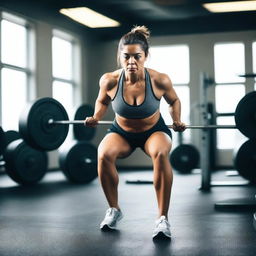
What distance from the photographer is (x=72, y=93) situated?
7.88 m

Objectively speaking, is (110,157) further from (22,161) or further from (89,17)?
(89,17)

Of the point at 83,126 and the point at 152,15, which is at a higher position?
the point at 152,15

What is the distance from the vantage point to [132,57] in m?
2.32

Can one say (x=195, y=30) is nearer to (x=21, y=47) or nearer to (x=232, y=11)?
(x=232, y=11)

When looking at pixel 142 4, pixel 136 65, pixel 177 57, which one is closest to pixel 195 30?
pixel 177 57

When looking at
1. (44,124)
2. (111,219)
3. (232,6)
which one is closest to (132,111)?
(111,219)

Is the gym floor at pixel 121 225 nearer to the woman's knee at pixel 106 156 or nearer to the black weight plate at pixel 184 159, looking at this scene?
the woman's knee at pixel 106 156

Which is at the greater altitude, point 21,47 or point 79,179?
point 21,47

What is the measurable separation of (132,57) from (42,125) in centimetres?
133

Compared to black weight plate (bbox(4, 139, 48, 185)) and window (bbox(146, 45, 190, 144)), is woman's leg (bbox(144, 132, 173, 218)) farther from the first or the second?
window (bbox(146, 45, 190, 144))

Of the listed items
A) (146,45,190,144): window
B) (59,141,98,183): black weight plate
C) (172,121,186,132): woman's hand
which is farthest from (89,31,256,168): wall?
(172,121,186,132): woman's hand

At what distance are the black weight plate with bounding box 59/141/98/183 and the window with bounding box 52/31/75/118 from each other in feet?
7.16

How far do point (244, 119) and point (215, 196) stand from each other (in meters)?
1.26

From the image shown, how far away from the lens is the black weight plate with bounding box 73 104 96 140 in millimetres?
4988
